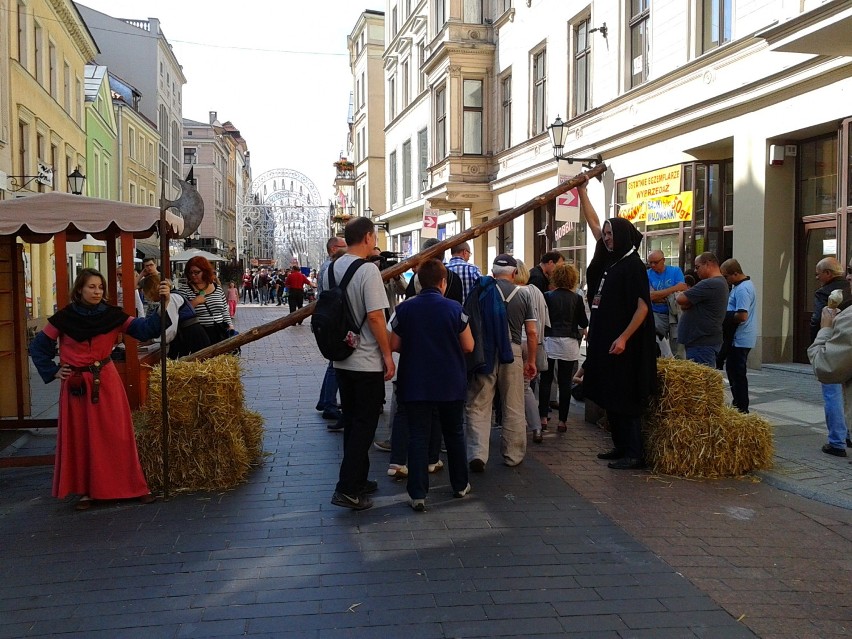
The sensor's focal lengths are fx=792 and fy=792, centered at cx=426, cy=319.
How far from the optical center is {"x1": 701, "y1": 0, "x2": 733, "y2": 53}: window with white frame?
12.9 m

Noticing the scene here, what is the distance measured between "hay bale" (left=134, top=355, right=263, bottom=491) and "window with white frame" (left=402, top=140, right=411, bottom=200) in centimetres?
2990

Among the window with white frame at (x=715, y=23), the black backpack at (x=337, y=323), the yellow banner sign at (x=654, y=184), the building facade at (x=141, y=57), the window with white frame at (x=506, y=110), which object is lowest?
the black backpack at (x=337, y=323)

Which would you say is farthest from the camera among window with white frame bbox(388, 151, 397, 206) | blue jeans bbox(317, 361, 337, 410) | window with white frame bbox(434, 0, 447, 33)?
window with white frame bbox(388, 151, 397, 206)

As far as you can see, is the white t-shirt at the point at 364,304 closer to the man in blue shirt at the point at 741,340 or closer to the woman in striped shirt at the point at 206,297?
the woman in striped shirt at the point at 206,297

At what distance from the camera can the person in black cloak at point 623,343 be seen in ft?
21.1

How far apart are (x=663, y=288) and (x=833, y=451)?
11.9ft

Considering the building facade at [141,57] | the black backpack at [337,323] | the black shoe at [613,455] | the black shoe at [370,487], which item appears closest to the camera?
the black backpack at [337,323]

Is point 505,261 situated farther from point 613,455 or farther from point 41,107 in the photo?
point 41,107

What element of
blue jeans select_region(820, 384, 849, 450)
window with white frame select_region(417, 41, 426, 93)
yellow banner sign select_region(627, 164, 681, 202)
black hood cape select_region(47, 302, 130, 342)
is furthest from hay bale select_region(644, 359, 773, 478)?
window with white frame select_region(417, 41, 426, 93)

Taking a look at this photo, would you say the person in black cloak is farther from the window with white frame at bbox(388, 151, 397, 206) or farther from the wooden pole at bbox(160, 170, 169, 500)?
the window with white frame at bbox(388, 151, 397, 206)

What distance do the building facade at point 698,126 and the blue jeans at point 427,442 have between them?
4.79 metres

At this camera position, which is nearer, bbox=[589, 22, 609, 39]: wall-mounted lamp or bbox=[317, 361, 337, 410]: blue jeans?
bbox=[317, 361, 337, 410]: blue jeans

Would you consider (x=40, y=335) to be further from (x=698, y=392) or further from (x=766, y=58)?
(x=766, y=58)

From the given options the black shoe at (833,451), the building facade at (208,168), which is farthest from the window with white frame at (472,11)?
the building facade at (208,168)
